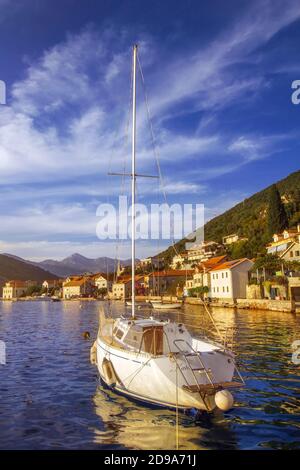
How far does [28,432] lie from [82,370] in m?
9.35

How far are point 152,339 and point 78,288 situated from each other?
157547 mm

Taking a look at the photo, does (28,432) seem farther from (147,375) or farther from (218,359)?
(218,359)

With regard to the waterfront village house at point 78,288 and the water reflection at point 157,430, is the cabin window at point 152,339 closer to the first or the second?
the water reflection at point 157,430

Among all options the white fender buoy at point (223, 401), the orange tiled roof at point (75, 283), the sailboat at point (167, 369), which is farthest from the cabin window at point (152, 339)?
Answer: the orange tiled roof at point (75, 283)

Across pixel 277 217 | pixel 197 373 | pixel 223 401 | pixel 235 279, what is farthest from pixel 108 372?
pixel 277 217

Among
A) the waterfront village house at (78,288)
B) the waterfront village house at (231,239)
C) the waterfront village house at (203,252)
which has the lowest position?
the waterfront village house at (78,288)

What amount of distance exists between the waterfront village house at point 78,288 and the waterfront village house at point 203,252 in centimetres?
4864

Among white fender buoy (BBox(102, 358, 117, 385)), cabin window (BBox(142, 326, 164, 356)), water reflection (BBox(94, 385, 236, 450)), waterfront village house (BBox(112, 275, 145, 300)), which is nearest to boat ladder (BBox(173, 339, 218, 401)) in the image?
water reflection (BBox(94, 385, 236, 450))

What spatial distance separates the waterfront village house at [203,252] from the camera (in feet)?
479

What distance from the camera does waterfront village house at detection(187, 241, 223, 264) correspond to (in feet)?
479

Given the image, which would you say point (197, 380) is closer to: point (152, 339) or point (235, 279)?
point (152, 339)

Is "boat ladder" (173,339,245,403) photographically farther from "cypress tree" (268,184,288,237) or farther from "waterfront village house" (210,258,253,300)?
"cypress tree" (268,184,288,237)

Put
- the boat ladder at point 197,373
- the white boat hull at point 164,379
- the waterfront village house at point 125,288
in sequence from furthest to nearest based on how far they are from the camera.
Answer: the waterfront village house at point 125,288, the white boat hull at point 164,379, the boat ladder at point 197,373

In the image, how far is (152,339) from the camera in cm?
1522
